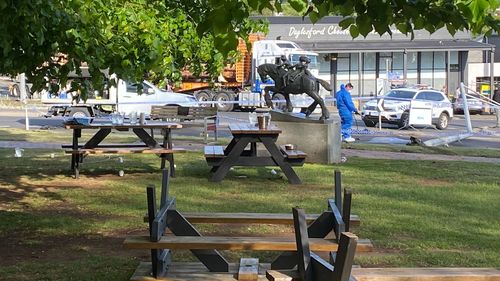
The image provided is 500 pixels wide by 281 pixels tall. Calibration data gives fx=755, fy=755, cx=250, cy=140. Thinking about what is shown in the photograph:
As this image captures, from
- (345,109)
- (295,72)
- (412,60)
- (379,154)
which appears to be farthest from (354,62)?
(295,72)

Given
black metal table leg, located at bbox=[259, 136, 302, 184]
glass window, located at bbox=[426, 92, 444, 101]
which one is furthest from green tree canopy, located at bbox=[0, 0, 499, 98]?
glass window, located at bbox=[426, 92, 444, 101]

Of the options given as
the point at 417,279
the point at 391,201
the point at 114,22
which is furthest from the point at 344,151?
the point at 417,279

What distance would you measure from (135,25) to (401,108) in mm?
20020

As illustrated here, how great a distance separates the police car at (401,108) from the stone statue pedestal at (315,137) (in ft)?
40.9

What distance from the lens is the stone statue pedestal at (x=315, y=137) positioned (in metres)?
13.7

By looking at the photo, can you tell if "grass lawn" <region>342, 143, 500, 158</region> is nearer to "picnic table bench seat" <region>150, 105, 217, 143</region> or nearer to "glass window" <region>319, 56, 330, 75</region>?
"picnic table bench seat" <region>150, 105, 217, 143</region>

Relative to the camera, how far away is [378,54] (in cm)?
4719

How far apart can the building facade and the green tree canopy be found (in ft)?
116

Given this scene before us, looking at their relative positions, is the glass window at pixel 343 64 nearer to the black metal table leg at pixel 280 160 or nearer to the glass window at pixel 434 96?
the glass window at pixel 434 96

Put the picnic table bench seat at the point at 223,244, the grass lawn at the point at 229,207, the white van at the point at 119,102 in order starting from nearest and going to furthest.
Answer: the picnic table bench seat at the point at 223,244 → the grass lawn at the point at 229,207 → the white van at the point at 119,102

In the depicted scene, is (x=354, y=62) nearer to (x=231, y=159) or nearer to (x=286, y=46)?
(x=286, y=46)

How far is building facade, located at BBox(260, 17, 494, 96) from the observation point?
1793 inches

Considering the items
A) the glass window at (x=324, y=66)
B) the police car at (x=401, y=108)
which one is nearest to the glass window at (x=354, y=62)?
the glass window at (x=324, y=66)

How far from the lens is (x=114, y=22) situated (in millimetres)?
8727
